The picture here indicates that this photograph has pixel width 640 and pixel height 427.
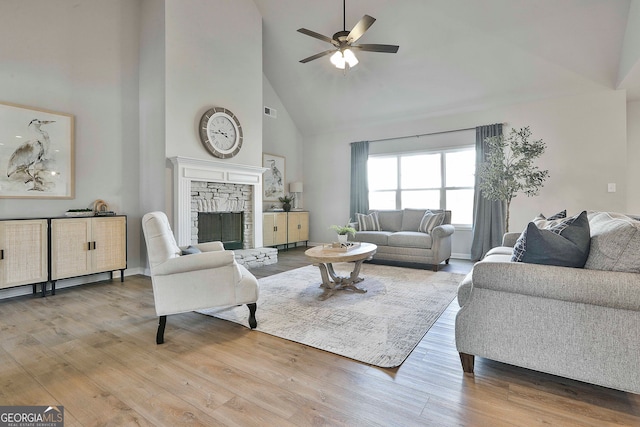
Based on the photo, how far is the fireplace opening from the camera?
4980 millimetres

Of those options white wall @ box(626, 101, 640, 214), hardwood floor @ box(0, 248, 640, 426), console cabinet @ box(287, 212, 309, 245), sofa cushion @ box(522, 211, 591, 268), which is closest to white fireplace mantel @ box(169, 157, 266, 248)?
console cabinet @ box(287, 212, 309, 245)

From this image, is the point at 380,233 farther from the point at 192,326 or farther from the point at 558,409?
the point at 558,409

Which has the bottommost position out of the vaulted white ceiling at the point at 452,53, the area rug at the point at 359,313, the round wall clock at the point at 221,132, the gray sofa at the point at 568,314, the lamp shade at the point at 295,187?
the area rug at the point at 359,313

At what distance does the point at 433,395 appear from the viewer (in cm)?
167

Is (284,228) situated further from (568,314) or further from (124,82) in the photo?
(568,314)

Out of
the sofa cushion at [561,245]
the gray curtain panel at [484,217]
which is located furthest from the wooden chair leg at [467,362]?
the gray curtain panel at [484,217]

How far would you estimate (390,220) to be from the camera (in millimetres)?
5805

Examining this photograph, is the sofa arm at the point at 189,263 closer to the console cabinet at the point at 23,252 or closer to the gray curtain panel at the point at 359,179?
the console cabinet at the point at 23,252

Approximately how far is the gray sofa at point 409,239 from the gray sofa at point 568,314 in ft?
9.65

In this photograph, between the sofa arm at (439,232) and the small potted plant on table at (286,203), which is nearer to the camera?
the sofa arm at (439,232)

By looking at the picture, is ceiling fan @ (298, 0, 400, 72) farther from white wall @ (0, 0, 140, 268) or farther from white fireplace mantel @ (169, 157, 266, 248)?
white wall @ (0, 0, 140, 268)

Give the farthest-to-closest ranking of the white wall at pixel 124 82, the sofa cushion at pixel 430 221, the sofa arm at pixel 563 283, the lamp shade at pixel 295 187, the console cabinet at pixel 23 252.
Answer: the lamp shade at pixel 295 187 < the sofa cushion at pixel 430 221 < the white wall at pixel 124 82 < the console cabinet at pixel 23 252 < the sofa arm at pixel 563 283

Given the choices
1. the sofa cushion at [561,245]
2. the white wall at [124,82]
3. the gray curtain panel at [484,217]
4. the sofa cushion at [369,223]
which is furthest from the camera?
the sofa cushion at [369,223]

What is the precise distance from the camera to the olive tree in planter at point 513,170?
4832 millimetres
